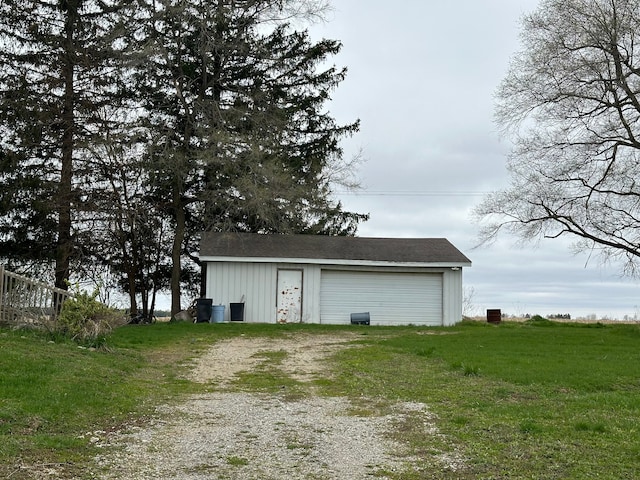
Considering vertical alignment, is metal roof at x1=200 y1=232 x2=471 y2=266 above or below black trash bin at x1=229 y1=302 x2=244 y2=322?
above

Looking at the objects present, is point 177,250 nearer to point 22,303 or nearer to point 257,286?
point 257,286

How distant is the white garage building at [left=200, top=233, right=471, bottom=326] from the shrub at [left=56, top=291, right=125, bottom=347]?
9707 millimetres

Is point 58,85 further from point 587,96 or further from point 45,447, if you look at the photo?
point 45,447

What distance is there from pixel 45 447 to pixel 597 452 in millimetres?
5451

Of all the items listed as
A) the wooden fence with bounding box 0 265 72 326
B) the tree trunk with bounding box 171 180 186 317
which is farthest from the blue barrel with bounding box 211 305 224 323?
the wooden fence with bounding box 0 265 72 326

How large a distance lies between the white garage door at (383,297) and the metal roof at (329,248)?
2.22 ft

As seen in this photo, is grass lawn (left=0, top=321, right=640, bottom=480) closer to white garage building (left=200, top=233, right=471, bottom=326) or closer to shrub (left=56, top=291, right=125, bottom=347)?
shrub (left=56, top=291, right=125, bottom=347)

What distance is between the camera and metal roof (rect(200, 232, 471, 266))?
25.0 meters

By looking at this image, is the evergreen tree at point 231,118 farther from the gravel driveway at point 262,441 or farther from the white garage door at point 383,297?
the gravel driveway at point 262,441

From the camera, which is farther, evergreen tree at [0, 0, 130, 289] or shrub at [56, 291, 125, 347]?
evergreen tree at [0, 0, 130, 289]

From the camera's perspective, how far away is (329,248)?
85.7 feet

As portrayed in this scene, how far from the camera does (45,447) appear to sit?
22.0ft

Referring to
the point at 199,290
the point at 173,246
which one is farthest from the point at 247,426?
the point at 199,290

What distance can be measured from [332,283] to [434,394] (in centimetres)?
1485
